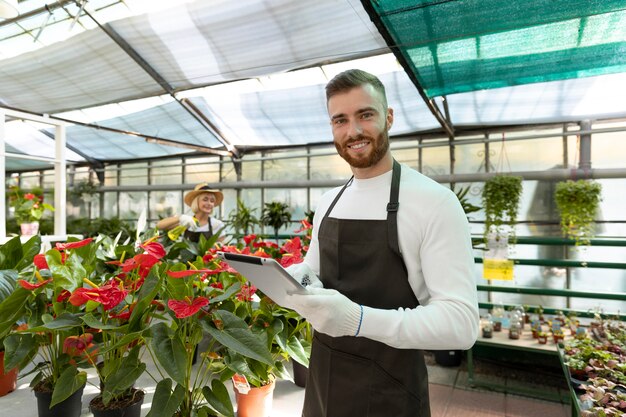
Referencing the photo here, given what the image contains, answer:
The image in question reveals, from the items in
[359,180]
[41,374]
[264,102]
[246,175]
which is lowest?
[41,374]

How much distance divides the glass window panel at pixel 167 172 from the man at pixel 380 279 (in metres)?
9.75

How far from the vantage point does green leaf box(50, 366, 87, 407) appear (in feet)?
4.67

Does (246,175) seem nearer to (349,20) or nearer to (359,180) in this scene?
(349,20)

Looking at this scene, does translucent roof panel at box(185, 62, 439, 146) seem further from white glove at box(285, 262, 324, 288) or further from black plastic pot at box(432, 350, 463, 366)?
white glove at box(285, 262, 324, 288)

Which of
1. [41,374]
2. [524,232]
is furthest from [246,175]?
[41,374]

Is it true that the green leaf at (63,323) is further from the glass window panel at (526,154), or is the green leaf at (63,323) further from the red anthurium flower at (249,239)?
the glass window panel at (526,154)

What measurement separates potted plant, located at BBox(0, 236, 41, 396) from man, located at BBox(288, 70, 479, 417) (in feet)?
4.14

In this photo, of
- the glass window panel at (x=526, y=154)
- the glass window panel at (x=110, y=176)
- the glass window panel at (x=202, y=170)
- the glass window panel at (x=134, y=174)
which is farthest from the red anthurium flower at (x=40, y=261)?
the glass window panel at (x=110, y=176)

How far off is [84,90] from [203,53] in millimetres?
2745

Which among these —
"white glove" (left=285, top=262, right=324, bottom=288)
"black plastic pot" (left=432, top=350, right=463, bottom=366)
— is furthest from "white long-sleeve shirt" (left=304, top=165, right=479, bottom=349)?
"black plastic pot" (left=432, top=350, right=463, bottom=366)

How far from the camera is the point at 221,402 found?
1461mm

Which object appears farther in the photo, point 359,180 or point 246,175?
point 246,175

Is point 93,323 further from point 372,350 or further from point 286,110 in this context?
point 286,110

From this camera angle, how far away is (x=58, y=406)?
1.58 meters
